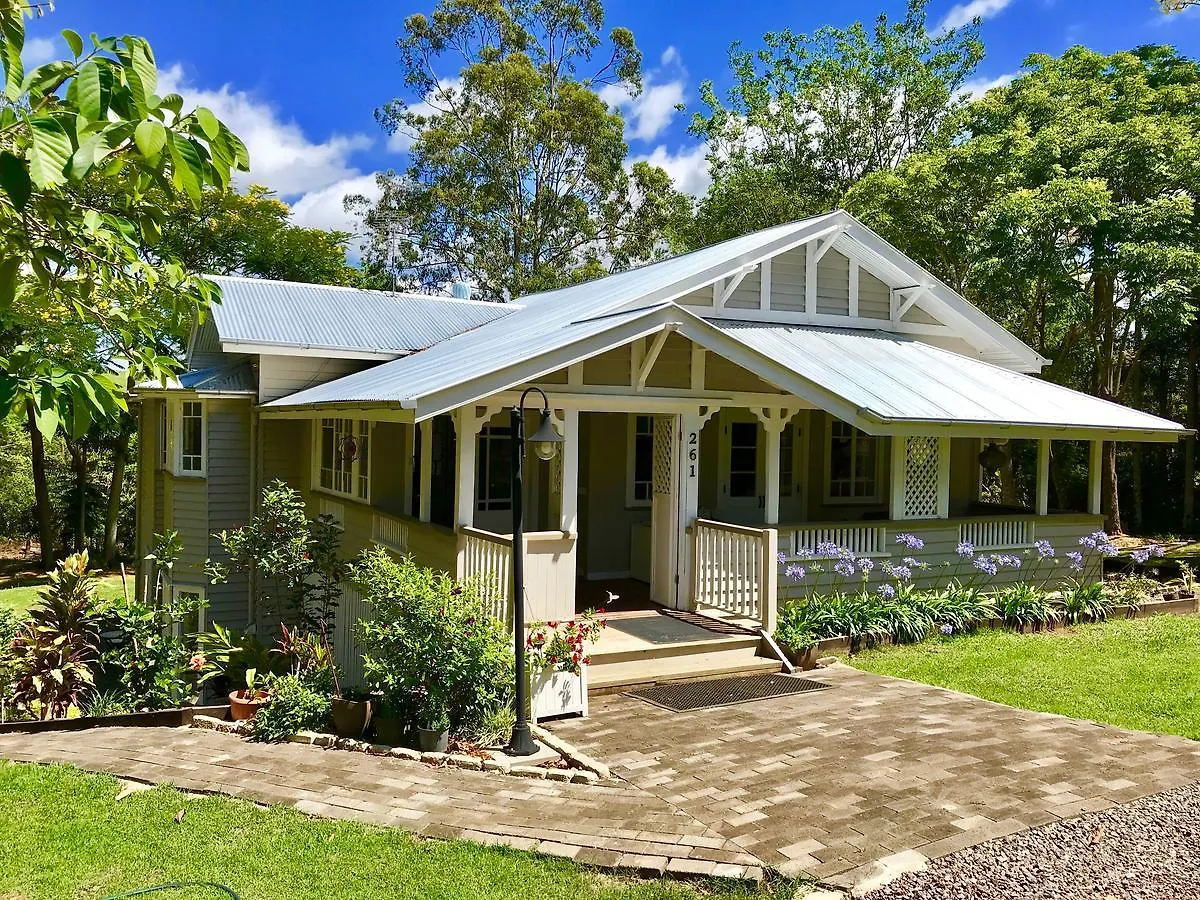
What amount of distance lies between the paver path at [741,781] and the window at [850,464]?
6879mm

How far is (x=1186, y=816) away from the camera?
553 centimetres

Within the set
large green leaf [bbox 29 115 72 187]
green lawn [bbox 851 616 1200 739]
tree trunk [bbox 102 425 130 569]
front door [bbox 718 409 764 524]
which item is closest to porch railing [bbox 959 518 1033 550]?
green lawn [bbox 851 616 1200 739]

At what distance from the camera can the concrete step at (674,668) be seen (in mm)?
9000

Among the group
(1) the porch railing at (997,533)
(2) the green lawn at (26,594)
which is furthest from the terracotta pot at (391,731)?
(2) the green lawn at (26,594)

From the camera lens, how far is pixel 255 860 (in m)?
4.67

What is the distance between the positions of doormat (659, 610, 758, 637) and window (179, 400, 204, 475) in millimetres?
8946

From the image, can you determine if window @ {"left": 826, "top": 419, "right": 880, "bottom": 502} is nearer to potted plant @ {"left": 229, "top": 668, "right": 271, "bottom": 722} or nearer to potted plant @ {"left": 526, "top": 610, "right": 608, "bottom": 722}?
potted plant @ {"left": 526, "top": 610, "right": 608, "bottom": 722}

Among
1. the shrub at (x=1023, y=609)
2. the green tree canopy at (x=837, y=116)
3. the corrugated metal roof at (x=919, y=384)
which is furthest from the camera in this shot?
the green tree canopy at (x=837, y=116)

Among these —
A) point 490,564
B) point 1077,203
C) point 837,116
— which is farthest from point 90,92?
point 837,116

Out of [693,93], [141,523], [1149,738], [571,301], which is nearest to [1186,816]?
[1149,738]

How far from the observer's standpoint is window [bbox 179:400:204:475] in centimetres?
1544

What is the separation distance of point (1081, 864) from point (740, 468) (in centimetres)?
937

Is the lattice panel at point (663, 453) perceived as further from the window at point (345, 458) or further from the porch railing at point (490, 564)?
the window at point (345, 458)

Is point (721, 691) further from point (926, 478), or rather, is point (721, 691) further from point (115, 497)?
point (115, 497)
